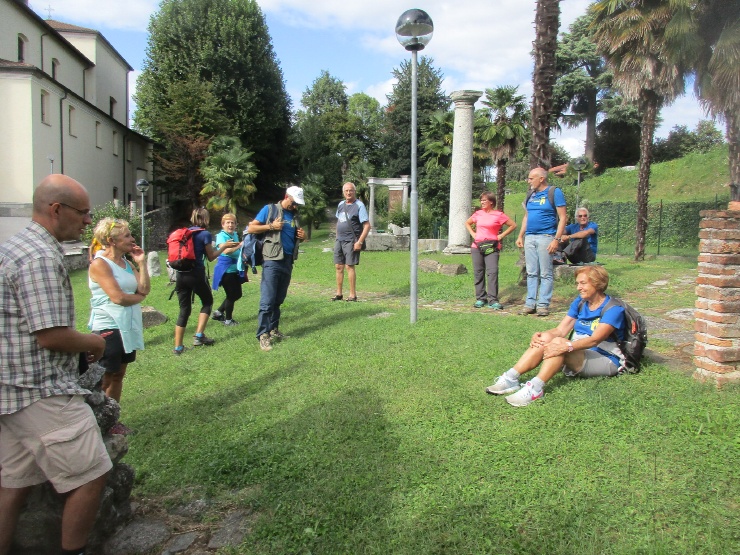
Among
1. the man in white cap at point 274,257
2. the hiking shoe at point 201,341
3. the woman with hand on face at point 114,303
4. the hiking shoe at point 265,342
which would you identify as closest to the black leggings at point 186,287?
the hiking shoe at point 201,341

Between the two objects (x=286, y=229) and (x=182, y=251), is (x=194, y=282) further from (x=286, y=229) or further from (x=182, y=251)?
(x=286, y=229)

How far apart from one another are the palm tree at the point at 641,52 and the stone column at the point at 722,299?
13.9 m

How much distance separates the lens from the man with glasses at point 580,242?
10062 mm

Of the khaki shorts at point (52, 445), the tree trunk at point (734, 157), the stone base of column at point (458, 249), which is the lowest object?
the khaki shorts at point (52, 445)

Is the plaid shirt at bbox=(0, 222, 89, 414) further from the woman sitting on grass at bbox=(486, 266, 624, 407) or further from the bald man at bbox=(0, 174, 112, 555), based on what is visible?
the woman sitting on grass at bbox=(486, 266, 624, 407)

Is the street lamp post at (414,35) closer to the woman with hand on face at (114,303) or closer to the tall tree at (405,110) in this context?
the woman with hand on face at (114,303)

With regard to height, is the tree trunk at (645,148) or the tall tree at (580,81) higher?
the tall tree at (580,81)

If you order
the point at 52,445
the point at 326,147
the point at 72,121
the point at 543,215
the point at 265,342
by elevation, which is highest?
the point at 326,147

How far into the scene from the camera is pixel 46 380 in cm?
257

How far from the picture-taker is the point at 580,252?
10.3 meters

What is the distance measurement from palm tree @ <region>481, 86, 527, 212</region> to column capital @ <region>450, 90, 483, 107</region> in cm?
876

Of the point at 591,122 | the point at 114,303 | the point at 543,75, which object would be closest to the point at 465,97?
the point at 543,75

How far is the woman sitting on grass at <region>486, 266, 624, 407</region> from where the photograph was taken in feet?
14.8

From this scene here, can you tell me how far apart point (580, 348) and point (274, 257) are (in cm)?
389
